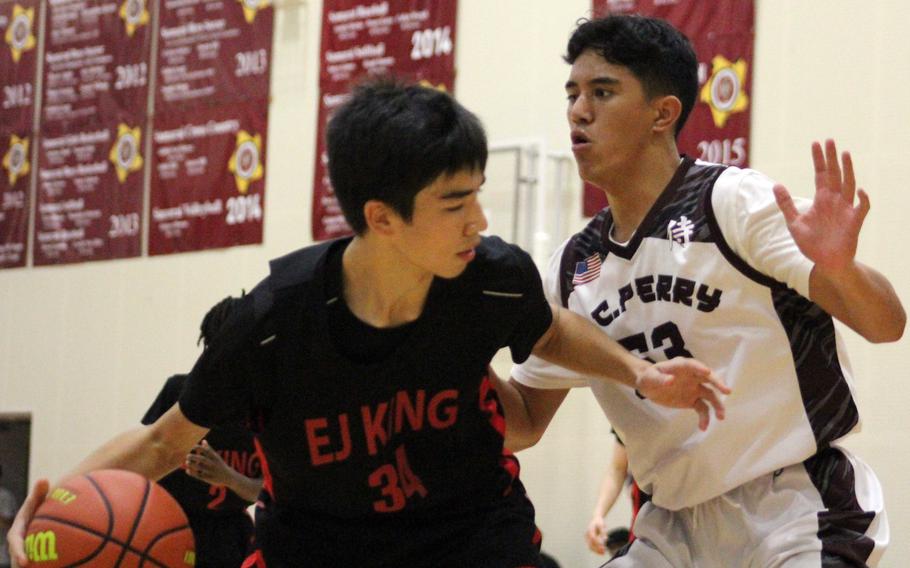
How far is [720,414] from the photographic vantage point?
329 centimetres

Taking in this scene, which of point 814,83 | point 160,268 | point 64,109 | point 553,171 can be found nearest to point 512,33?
point 553,171

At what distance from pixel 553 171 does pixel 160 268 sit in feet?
13.4

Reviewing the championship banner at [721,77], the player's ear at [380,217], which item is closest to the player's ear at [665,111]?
the player's ear at [380,217]

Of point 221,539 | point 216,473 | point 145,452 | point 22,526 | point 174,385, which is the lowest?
point 221,539

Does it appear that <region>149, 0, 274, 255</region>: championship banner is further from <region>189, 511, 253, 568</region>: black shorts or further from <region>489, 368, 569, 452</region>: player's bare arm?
<region>489, 368, 569, 452</region>: player's bare arm

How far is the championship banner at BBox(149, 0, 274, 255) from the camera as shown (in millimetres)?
10781

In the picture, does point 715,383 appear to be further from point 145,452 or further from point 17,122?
point 17,122

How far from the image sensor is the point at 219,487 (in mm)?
5824

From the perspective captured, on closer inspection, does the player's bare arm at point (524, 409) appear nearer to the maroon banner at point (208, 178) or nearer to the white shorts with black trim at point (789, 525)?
the white shorts with black trim at point (789, 525)

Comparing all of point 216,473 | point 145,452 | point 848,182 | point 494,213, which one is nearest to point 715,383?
point 848,182

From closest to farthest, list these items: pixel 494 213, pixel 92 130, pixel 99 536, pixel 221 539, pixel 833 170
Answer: pixel 833 170 → pixel 99 536 → pixel 221 539 → pixel 494 213 → pixel 92 130

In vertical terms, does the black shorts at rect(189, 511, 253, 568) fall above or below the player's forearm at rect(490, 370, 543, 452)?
below

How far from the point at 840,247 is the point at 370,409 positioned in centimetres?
123

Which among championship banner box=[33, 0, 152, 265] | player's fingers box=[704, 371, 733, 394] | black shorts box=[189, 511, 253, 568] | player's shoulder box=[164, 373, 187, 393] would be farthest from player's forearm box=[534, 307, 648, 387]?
championship banner box=[33, 0, 152, 265]
